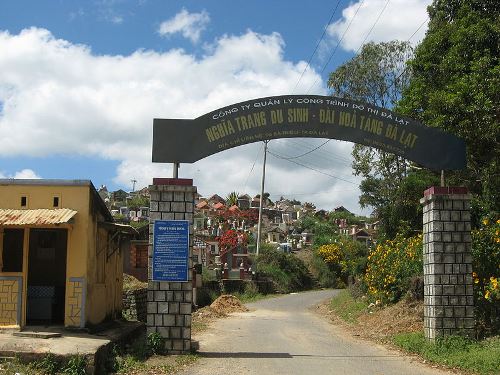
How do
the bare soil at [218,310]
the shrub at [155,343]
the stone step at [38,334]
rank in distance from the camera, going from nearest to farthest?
the stone step at [38,334]
the shrub at [155,343]
the bare soil at [218,310]

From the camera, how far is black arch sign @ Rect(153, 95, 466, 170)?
1273cm

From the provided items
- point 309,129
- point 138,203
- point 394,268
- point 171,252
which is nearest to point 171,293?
point 171,252

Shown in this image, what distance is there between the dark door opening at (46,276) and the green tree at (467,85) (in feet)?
32.8

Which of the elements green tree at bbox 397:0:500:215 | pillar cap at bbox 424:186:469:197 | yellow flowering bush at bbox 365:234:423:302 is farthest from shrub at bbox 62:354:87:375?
yellow flowering bush at bbox 365:234:423:302

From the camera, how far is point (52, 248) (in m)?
13.9

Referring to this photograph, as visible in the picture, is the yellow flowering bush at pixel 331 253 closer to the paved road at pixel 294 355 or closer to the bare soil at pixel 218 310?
the bare soil at pixel 218 310

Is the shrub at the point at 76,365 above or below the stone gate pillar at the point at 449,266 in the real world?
below

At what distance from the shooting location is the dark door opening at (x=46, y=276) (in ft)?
42.9

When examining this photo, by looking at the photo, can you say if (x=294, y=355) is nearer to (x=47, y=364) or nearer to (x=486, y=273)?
(x=486, y=273)

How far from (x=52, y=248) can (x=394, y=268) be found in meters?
11.7

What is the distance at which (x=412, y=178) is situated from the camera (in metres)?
24.1

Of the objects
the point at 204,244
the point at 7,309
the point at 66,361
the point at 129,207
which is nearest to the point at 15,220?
the point at 7,309

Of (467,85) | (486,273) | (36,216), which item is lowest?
(486,273)

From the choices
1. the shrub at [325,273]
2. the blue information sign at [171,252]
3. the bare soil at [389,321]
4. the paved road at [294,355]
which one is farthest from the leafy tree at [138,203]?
the blue information sign at [171,252]
